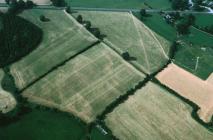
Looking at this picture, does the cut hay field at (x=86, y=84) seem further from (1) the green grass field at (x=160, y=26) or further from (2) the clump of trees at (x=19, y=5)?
(2) the clump of trees at (x=19, y=5)

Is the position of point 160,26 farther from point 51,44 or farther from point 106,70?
point 51,44

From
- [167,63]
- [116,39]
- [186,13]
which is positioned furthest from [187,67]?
[186,13]

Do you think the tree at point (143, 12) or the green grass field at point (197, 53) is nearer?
the green grass field at point (197, 53)

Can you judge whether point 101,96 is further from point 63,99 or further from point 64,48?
point 64,48

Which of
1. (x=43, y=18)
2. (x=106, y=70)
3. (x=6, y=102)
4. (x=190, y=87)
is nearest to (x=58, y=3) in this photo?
(x=43, y=18)

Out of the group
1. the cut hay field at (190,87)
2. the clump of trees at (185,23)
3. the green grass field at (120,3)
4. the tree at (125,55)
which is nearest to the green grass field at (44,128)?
the tree at (125,55)

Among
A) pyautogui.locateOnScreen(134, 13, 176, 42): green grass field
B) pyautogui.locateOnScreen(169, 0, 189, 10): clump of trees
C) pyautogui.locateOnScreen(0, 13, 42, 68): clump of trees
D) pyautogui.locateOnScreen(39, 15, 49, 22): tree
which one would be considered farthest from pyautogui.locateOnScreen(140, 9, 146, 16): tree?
pyautogui.locateOnScreen(0, 13, 42, 68): clump of trees
